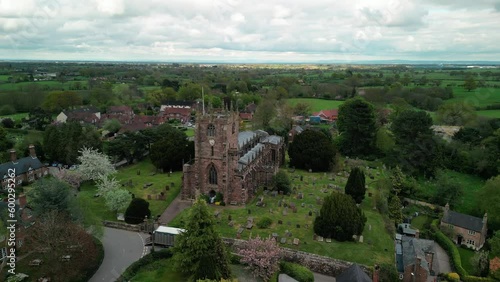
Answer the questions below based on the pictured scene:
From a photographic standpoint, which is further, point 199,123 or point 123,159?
point 123,159

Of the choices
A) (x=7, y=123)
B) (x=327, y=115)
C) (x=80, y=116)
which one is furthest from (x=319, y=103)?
(x=7, y=123)

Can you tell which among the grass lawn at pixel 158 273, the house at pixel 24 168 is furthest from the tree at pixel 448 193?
the house at pixel 24 168

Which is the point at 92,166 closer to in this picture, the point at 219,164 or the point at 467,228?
the point at 219,164

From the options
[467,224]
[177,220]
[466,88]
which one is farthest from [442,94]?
[177,220]

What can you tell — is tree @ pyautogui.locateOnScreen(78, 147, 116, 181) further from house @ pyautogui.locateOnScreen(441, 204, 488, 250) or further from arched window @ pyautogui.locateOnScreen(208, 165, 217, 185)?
house @ pyautogui.locateOnScreen(441, 204, 488, 250)

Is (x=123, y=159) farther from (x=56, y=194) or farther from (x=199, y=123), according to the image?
(x=56, y=194)

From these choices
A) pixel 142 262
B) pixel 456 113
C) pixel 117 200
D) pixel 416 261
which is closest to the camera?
pixel 416 261
